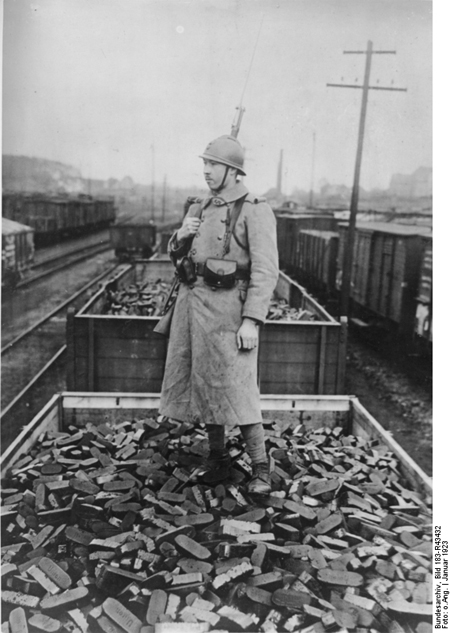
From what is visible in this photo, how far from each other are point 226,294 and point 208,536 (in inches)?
46.4

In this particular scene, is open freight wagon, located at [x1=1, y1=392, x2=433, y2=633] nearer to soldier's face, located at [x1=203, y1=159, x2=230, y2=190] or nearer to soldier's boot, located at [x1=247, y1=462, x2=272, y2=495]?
soldier's boot, located at [x1=247, y1=462, x2=272, y2=495]

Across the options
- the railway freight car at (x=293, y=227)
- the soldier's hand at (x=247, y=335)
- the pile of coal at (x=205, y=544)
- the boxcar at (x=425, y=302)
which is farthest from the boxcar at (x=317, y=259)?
the soldier's hand at (x=247, y=335)

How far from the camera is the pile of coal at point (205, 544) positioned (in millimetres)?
2283

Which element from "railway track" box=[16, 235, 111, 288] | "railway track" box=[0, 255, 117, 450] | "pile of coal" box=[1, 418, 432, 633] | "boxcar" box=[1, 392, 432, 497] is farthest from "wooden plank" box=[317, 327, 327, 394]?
"railway track" box=[16, 235, 111, 288]

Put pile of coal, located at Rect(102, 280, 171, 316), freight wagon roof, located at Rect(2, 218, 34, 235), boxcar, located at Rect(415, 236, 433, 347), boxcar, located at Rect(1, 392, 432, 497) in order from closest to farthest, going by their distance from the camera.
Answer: boxcar, located at Rect(1, 392, 432, 497) < pile of coal, located at Rect(102, 280, 171, 316) < boxcar, located at Rect(415, 236, 433, 347) < freight wagon roof, located at Rect(2, 218, 34, 235)

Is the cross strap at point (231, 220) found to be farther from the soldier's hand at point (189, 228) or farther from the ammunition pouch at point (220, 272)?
→ the soldier's hand at point (189, 228)

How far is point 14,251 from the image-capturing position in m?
8.98

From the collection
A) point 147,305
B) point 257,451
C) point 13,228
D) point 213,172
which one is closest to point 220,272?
point 213,172

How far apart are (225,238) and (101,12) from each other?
1.49 meters

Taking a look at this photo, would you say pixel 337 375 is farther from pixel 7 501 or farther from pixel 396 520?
pixel 7 501

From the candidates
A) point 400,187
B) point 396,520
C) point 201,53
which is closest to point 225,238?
point 201,53

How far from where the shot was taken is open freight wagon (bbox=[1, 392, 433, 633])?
229 centimetres

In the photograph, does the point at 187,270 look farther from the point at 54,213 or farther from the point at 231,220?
the point at 54,213

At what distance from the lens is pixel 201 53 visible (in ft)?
10.6
